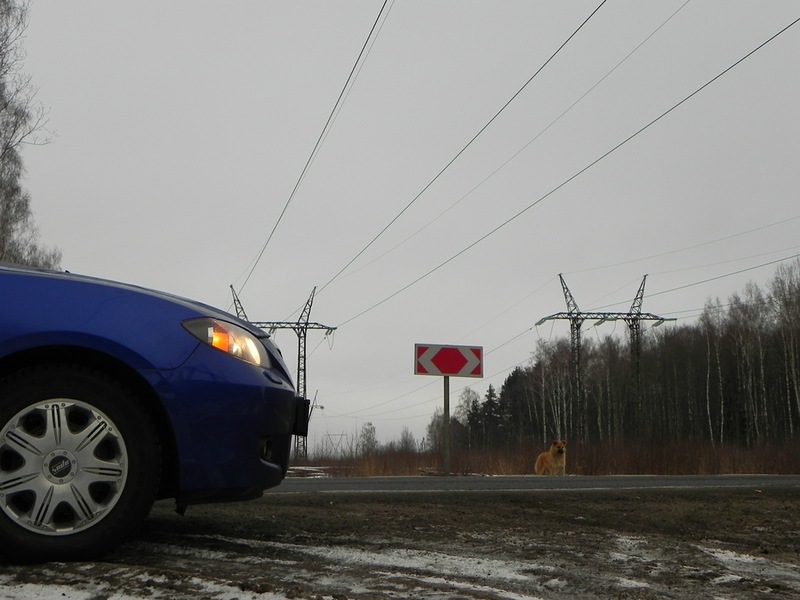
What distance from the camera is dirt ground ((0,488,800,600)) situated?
2.66m

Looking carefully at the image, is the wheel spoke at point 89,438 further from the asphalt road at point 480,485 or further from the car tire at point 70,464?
the asphalt road at point 480,485

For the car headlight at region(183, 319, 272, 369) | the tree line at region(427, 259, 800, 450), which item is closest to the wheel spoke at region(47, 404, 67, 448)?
the car headlight at region(183, 319, 272, 369)

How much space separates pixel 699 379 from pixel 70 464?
65793mm

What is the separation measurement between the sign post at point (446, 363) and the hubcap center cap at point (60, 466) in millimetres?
12099

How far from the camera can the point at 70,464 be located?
294cm

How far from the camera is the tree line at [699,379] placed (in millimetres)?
55969

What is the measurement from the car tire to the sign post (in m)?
12.0

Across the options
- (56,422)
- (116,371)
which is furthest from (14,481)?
(116,371)

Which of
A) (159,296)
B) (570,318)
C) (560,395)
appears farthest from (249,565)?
(560,395)

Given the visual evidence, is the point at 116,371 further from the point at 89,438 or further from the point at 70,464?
the point at 70,464

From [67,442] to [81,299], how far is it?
56 cm

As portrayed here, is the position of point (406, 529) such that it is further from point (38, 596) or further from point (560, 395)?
point (560, 395)

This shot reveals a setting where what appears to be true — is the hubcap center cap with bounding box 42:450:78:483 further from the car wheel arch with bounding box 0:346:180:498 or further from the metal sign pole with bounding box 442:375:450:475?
the metal sign pole with bounding box 442:375:450:475

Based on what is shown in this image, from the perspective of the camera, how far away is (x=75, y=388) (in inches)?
119
